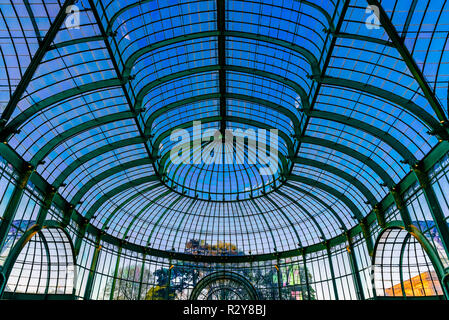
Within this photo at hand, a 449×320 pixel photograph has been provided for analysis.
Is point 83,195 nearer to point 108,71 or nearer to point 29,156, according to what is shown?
point 29,156

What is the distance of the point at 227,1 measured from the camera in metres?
25.2

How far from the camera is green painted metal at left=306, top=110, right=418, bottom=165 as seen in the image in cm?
2845

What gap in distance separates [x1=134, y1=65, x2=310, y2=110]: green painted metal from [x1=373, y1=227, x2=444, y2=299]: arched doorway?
18.4m

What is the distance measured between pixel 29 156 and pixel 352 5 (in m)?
29.4

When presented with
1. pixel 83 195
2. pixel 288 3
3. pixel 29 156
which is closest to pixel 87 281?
pixel 83 195

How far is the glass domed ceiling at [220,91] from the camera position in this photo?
21.8 meters

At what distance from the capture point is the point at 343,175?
37719 mm

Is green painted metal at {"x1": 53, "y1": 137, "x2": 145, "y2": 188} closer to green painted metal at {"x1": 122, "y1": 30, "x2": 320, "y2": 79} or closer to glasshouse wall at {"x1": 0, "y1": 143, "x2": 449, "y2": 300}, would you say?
glasshouse wall at {"x1": 0, "y1": 143, "x2": 449, "y2": 300}

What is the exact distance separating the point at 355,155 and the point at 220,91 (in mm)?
16674

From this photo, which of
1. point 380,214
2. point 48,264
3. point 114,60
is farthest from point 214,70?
point 48,264

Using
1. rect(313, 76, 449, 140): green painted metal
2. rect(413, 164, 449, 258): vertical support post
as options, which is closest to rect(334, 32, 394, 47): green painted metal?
rect(313, 76, 449, 140): green painted metal

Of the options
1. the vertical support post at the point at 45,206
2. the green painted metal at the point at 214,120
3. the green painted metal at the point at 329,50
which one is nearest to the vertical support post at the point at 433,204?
the green painted metal at the point at 329,50

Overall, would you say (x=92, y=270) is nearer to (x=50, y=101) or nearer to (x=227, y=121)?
(x=50, y=101)

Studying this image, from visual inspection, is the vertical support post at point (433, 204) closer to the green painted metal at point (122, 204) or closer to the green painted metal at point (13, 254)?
the green painted metal at point (122, 204)
